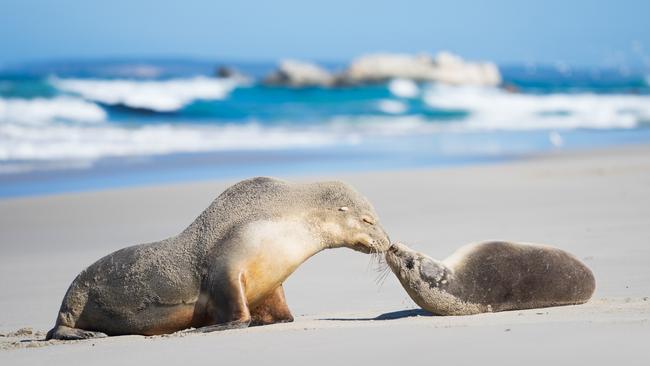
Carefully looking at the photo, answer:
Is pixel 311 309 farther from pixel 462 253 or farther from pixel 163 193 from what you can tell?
pixel 163 193

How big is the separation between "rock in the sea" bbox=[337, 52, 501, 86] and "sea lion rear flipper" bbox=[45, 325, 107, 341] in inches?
2469

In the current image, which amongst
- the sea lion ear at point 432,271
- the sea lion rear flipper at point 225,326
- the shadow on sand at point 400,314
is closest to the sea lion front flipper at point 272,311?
the shadow on sand at point 400,314

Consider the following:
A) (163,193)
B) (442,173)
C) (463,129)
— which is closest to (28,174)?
(163,193)

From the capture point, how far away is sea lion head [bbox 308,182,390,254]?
6.13 metres

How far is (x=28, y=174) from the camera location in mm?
17234

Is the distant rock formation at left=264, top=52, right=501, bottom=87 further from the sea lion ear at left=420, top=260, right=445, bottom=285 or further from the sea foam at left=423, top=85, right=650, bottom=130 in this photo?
the sea lion ear at left=420, top=260, right=445, bottom=285

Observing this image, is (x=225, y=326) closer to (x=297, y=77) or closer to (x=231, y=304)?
(x=231, y=304)

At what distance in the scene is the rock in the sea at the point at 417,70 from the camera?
70.4 m

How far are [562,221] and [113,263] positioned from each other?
5.69 metres

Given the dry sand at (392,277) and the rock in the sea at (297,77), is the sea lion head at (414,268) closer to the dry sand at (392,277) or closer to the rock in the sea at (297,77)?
the dry sand at (392,277)

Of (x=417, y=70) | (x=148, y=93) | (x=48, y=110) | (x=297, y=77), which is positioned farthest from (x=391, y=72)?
(x=48, y=110)

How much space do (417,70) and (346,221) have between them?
219 ft

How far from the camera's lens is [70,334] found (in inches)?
235

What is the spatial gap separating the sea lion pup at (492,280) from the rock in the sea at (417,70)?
6242cm
